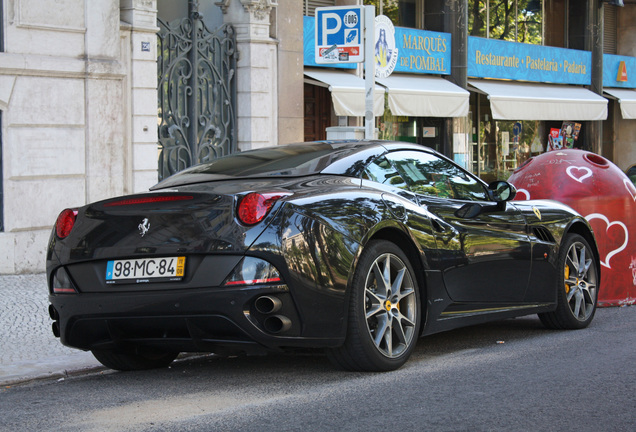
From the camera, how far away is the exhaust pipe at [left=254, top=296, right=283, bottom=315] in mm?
5211

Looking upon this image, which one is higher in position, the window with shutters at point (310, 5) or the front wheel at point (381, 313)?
the window with shutters at point (310, 5)

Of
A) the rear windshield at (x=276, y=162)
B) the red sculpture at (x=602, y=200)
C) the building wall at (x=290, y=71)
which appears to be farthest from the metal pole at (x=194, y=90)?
the rear windshield at (x=276, y=162)

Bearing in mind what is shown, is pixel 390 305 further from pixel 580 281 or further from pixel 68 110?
pixel 68 110

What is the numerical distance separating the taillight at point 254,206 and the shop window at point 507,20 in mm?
19976

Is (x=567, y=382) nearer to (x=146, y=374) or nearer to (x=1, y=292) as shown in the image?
(x=146, y=374)

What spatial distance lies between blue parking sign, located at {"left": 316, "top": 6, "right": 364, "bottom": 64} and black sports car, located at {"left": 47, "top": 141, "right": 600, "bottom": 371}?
3.96m

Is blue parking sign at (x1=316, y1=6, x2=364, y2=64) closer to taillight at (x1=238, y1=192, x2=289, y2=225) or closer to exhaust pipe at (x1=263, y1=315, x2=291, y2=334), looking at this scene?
taillight at (x1=238, y1=192, x2=289, y2=225)

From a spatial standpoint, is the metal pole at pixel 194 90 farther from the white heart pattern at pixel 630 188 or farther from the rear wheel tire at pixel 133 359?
the rear wheel tire at pixel 133 359

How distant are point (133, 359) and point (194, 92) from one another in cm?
958

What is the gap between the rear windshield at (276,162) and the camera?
605 cm

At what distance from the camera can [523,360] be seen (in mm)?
6348

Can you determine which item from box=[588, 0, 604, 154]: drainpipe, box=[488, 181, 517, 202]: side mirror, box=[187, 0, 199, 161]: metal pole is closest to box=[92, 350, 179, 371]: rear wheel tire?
box=[488, 181, 517, 202]: side mirror

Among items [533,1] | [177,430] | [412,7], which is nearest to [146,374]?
[177,430]

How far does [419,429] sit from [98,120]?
31.6 feet
